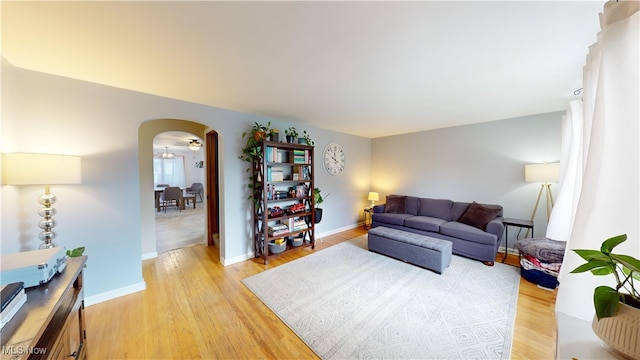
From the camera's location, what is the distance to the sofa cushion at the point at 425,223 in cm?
345

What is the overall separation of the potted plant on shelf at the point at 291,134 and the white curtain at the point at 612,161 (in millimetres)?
2966

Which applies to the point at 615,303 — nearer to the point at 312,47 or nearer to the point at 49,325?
the point at 312,47

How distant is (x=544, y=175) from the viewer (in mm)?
2836

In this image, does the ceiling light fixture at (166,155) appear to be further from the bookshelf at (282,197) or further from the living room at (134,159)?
the bookshelf at (282,197)

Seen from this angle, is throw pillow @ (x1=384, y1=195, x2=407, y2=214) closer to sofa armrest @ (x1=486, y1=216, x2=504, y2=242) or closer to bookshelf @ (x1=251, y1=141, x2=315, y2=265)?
sofa armrest @ (x1=486, y1=216, x2=504, y2=242)

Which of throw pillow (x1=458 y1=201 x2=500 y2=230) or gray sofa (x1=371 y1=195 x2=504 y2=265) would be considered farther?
throw pillow (x1=458 y1=201 x2=500 y2=230)

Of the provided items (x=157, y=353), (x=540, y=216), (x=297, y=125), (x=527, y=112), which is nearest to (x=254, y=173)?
(x=297, y=125)

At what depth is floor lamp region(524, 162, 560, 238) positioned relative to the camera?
2.75 metres

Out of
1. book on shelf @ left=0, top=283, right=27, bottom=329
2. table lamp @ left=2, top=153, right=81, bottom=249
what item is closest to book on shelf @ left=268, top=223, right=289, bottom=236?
table lamp @ left=2, top=153, right=81, bottom=249

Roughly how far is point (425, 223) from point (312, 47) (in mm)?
3237

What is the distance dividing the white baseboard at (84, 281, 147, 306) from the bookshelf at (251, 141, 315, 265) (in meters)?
1.38

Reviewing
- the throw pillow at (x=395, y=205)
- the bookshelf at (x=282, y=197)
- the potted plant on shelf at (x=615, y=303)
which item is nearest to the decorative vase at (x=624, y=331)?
the potted plant on shelf at (x=615, y=303)

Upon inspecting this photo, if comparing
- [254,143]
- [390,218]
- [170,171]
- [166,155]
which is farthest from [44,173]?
[170,171]

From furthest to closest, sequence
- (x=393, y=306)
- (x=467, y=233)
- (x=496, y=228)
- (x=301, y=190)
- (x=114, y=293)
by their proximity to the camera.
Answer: (x=301, y=190), (x=467, y=233), (x=496, y=228), (x=114, y=293), (x=393, y=306)
